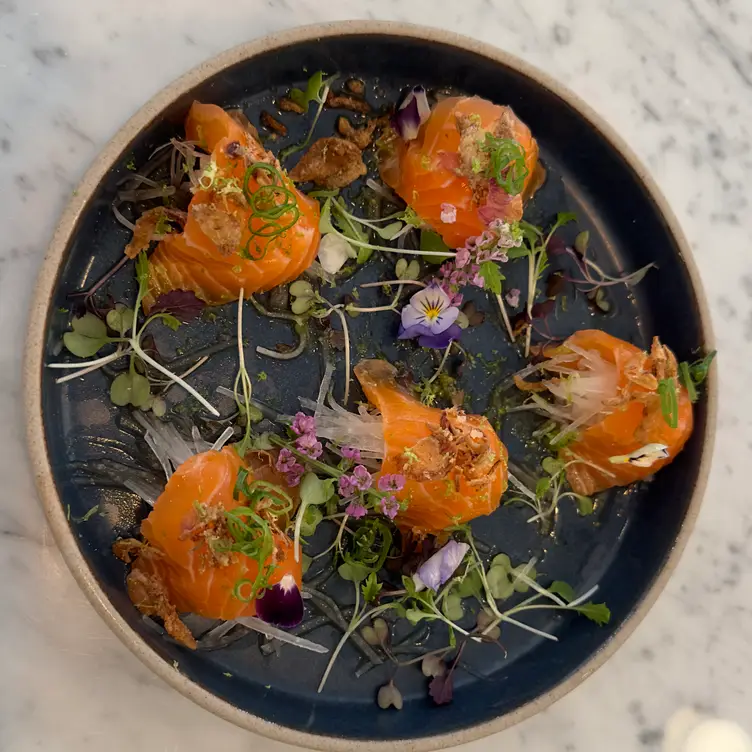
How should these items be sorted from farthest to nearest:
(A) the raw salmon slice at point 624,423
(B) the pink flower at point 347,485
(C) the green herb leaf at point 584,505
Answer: (C) the green herb leaf at point 584,505 < (A) the raw salmon slice at point 624,423 < (B) the pink flower at point 347,485

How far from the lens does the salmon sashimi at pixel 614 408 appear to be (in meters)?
1.55

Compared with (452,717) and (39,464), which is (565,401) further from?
(39,464)

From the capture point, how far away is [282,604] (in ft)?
4.63

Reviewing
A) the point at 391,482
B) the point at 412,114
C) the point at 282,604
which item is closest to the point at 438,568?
the point at 391,482

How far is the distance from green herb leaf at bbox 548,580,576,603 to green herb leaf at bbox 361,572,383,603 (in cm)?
39

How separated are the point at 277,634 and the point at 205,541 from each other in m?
0.27

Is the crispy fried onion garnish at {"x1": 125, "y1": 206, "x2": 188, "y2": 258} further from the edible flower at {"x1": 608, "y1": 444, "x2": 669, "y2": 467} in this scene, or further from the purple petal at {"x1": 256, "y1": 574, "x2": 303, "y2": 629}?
the edible flower at {"x1": 608, "y1": 444, "x2": 669, "y2": 467}

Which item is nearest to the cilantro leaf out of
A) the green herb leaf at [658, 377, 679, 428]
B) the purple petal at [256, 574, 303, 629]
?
the green herb leaf at [658, 377, 679, 428]

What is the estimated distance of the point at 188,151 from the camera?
55.9 inches

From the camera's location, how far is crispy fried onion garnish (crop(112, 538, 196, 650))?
1380mm

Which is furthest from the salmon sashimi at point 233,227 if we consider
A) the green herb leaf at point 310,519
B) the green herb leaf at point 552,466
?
the green herb leaf at point 552,466

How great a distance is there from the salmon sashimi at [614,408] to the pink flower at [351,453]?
17.6 inches

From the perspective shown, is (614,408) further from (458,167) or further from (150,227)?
(150,227)

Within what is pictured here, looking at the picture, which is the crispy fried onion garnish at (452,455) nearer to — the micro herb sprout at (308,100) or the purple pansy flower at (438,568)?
the purple pansy flower at (438,568)
